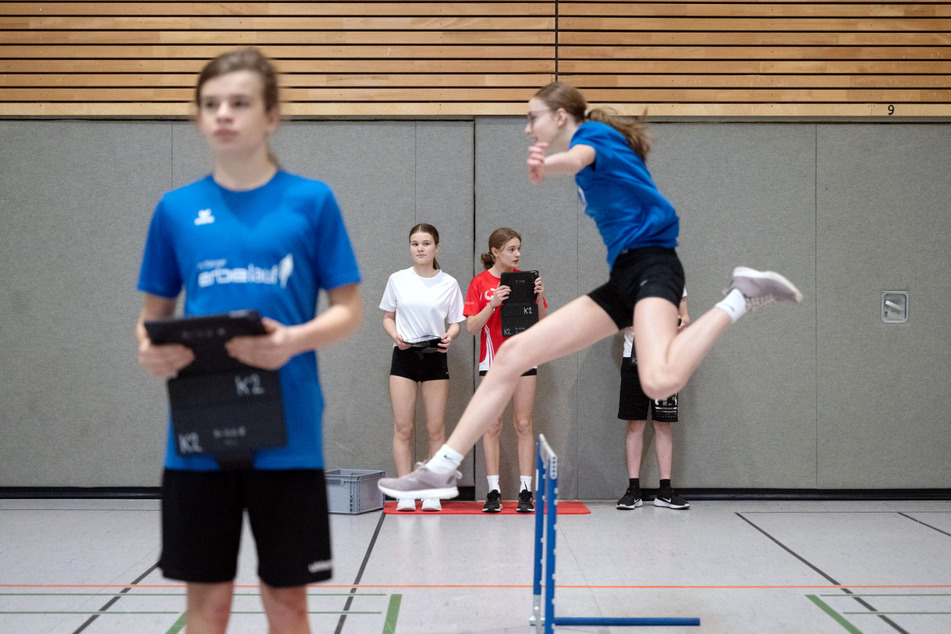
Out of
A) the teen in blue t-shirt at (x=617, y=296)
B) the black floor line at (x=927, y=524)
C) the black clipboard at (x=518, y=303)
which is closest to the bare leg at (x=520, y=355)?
the teen in blue t-shirt at (x=617, y=296)

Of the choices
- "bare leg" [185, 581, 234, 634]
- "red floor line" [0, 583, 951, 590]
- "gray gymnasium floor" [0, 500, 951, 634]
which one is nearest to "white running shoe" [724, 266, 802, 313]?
"gray gymnasium floor" [0, 500, 951, 634]

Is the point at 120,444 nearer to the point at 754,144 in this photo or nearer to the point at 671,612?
the point at 671,612

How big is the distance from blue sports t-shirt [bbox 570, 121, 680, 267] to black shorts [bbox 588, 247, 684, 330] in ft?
0.16

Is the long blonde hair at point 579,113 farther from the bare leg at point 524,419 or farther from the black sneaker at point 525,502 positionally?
the black sneaker at point 525,502

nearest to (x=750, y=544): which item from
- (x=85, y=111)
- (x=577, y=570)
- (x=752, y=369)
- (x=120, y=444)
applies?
(x=577, y=570)

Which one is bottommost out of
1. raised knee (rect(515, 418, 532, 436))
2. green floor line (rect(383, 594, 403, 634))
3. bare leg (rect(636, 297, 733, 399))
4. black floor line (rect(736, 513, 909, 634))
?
black floor line (rect(736, 513, 909, 634))

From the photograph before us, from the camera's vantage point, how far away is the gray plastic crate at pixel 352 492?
529 cm

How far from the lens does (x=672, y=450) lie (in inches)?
235

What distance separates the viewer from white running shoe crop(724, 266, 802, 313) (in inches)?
111

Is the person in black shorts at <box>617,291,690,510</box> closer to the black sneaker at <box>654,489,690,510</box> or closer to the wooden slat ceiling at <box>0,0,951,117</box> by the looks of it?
the black sneaker at <box>654,489,690,510</box>

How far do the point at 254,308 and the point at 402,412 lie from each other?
154 inches

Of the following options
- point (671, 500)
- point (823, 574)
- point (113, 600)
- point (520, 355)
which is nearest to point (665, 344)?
point (520, 355)

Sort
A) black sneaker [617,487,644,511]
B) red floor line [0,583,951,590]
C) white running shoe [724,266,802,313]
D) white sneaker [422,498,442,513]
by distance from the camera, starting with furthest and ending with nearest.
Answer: black sneaker [617,487,644,511] < white sneaker [422,498,442,513] < red floor line [0,583,951,590] < white running shoe [724,266,802,313]

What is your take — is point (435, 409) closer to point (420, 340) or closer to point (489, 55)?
point (420, 340)
